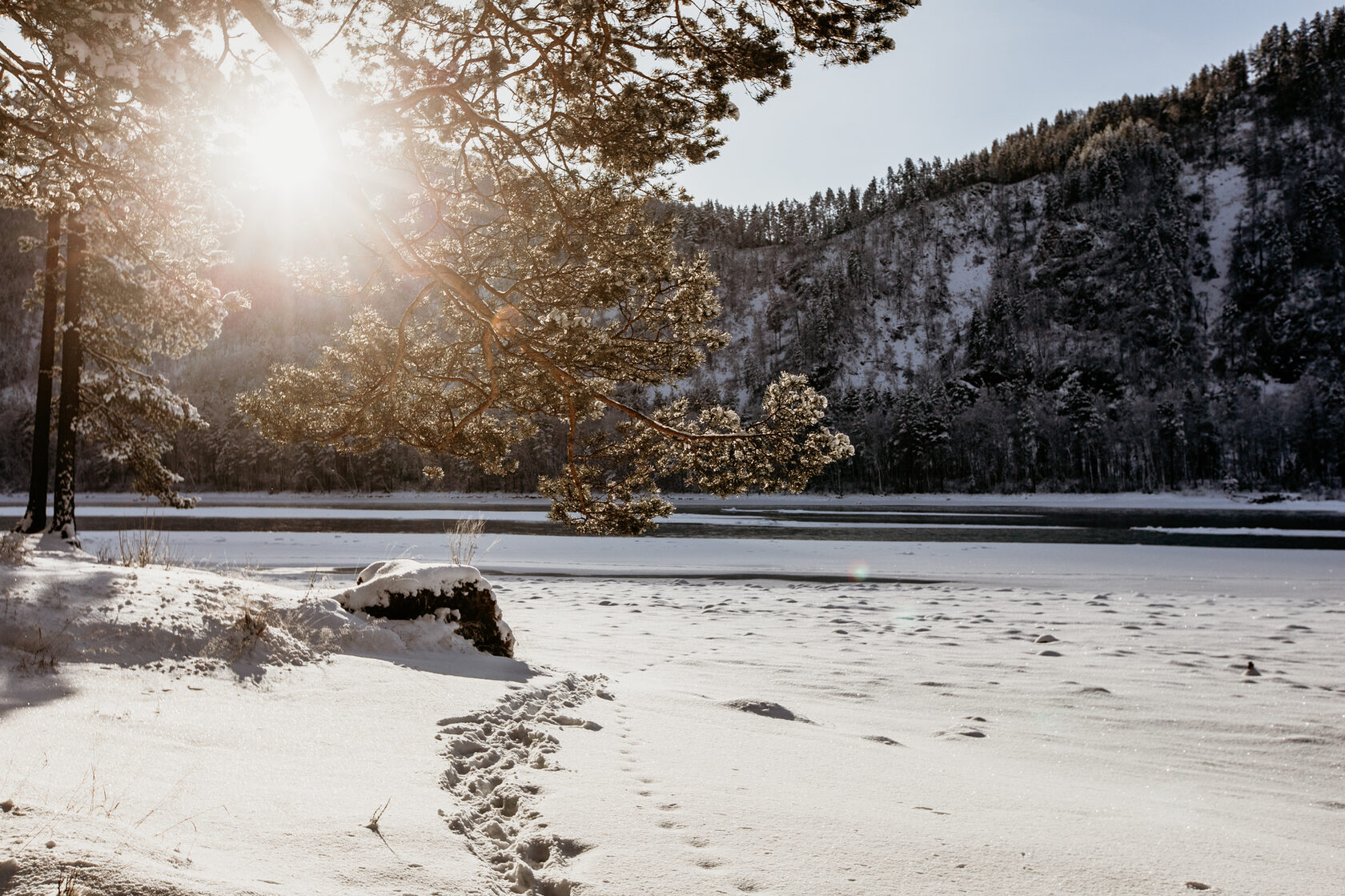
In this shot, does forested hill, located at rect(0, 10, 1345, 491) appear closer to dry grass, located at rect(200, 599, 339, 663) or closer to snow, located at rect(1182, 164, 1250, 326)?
snow, located at rect(1182, 164, 1250, 326)

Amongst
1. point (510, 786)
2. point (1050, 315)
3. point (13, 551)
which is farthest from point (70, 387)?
point (1050, 315)

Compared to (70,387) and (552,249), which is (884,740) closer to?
(552,249)

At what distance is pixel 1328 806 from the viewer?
11.4ft

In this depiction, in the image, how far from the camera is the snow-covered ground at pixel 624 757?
2.03 m

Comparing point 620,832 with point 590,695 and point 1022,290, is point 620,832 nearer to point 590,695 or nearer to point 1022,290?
point 590,695

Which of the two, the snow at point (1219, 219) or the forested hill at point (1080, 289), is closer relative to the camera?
the forested hill at point (1080, 289)

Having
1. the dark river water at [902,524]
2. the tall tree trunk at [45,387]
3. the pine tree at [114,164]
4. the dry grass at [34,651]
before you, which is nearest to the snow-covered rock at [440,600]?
the dry grass at [34,651]

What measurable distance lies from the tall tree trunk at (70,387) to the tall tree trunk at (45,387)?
0.81 ft

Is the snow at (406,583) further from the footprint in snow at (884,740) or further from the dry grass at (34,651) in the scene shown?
the footprint in snow at (884,740)

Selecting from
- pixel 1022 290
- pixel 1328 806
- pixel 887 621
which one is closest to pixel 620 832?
pixel 1328 806

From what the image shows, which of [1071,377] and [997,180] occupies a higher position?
[997,180]

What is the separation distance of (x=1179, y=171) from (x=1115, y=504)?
11230 centimetres

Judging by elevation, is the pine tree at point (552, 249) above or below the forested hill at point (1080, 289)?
below

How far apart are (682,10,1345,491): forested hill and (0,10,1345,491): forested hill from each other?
0.40 meters
